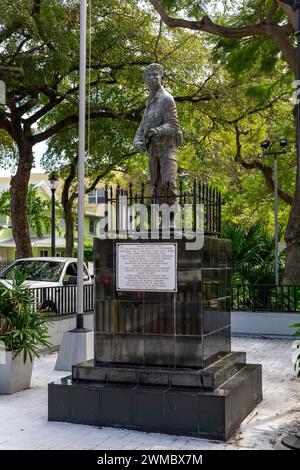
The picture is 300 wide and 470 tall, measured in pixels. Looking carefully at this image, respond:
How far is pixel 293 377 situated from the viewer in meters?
10.3

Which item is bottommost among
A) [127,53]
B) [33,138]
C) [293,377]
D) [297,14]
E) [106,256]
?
[293,377]

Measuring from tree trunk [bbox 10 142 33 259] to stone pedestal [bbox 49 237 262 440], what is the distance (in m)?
14.3

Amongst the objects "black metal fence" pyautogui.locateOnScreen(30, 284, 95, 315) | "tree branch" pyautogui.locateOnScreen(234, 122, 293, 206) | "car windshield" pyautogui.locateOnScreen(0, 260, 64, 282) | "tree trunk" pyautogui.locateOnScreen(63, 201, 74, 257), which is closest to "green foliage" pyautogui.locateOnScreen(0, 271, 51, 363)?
"black metal fence" pyautogui.locateOnScreen(30, 284, 95, 315)

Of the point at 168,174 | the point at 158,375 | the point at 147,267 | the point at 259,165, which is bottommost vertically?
the point at 158,375

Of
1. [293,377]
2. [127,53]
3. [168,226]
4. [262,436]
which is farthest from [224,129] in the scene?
[262,436]

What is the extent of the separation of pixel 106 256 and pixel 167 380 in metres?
1.73

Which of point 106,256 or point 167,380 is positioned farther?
point 106,256

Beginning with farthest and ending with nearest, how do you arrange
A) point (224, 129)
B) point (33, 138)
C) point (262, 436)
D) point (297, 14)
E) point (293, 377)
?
point (224, 129)
point (33, 138)
point (293, 377)
point (262, 436)
point (297, 14)

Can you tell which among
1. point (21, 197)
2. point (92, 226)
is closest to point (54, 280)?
point (21, 197)

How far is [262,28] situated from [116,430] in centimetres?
1196

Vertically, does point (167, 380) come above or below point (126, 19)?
below

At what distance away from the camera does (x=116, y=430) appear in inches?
274

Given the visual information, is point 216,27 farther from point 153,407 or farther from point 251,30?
point 153,407

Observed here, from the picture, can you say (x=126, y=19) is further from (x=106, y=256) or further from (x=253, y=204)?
(x=106, y=256)
